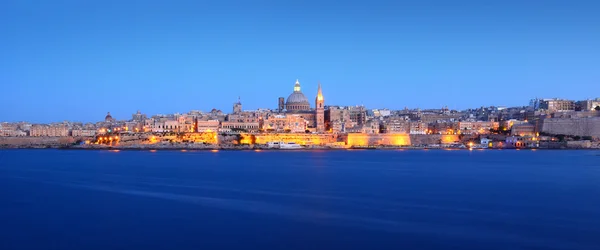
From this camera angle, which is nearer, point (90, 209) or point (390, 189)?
point (90, 209)

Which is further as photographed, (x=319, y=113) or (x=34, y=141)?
(x=319, y=113)

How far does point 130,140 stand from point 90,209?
32673mm

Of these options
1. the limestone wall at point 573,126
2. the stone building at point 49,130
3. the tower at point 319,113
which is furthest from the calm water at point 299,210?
the stone building at point 49,130

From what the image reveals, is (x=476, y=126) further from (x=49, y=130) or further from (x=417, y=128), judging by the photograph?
(x=49, y=130)

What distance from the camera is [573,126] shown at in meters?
45.8

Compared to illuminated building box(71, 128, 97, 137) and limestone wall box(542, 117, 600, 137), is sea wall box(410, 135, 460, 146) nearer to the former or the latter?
limestone wall box(542, 117, 600, 137)

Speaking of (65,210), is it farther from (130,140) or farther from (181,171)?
(130,140)

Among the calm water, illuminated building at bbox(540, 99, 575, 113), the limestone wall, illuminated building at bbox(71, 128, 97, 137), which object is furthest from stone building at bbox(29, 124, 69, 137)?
illuminated building at bbox(540, 99, 575, 113)

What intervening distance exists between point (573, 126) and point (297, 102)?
2148cm

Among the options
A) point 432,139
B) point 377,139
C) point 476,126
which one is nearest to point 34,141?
point 377,139

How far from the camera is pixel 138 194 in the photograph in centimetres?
1501

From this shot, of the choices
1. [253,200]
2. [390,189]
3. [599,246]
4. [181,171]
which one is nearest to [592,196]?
[390,189]

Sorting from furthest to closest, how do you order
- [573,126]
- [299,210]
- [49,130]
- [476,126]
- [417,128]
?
[49,130], [476,126], [417,128], [573,126], [299,210]

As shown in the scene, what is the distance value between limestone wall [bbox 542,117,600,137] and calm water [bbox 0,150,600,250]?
2647 centimetres
